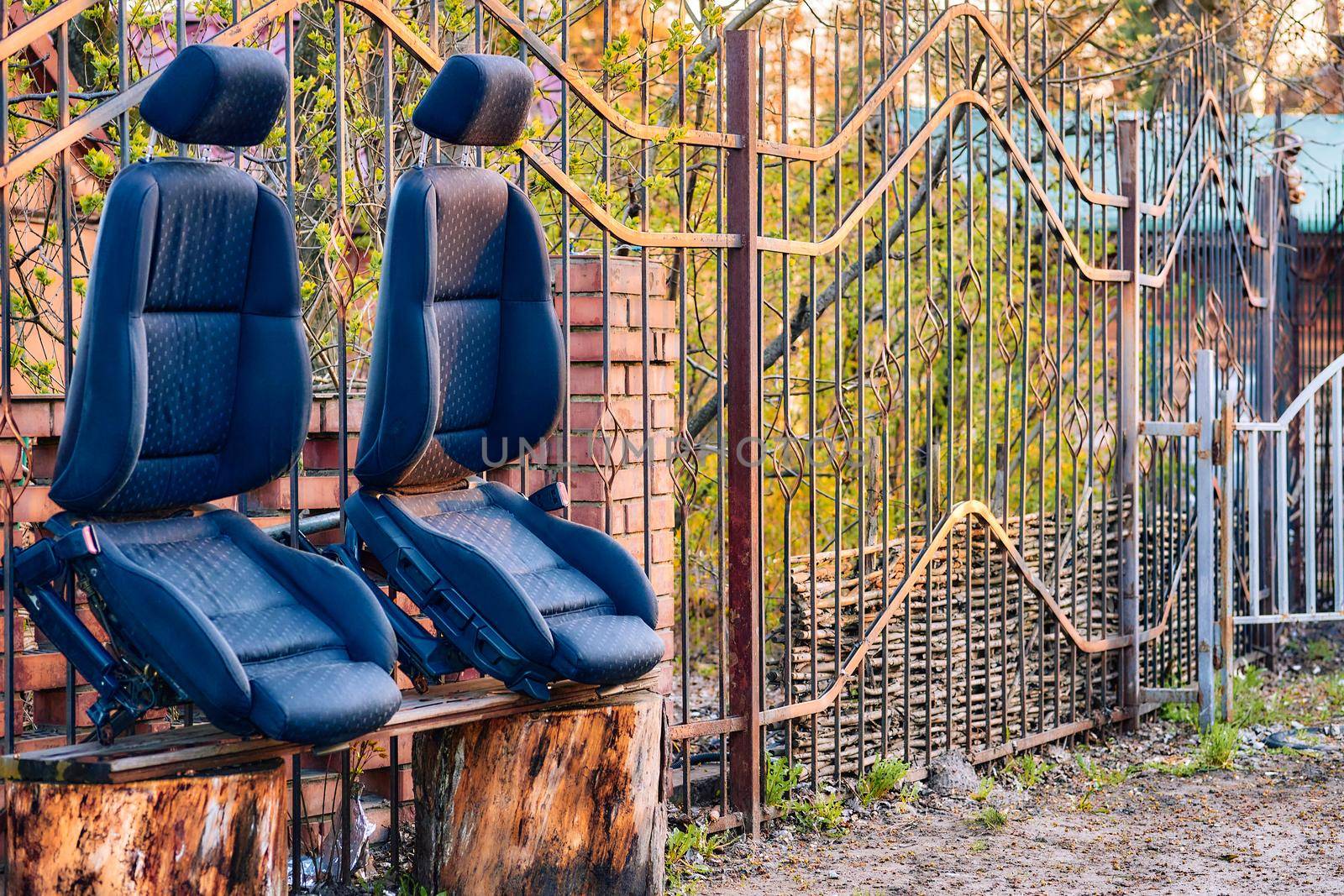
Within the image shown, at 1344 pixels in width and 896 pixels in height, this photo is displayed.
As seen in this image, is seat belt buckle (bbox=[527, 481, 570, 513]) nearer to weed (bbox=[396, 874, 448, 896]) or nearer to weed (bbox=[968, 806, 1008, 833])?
weed (bbox=[396, 874, 448, 896])

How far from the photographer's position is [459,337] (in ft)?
10.9

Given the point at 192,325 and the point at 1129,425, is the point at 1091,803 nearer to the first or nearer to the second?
the point at 1129,425

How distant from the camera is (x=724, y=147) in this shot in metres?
4.35

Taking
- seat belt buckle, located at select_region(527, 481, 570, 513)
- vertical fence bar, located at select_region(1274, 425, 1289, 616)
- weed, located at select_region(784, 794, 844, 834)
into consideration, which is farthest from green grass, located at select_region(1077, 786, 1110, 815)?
seat belt buckle, located at select_region(527, 481, 570, 513)

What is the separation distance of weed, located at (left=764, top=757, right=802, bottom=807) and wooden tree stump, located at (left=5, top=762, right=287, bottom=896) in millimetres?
2156

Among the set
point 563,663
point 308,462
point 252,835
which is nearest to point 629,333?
point 308,462

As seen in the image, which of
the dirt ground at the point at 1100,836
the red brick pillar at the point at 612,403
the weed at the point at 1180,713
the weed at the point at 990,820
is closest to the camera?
the red brick pillar at the point at 612,403

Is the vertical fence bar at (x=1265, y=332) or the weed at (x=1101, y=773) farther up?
the vertical fence bar at (x=1265, y=332)

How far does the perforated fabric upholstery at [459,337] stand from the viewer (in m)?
3.10

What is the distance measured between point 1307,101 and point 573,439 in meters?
5.81

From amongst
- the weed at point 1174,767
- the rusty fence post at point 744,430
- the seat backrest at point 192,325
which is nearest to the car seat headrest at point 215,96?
the seat backrest at point 192,325

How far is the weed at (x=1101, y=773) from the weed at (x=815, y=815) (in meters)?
1.19

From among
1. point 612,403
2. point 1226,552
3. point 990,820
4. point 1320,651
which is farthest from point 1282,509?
point 612,403

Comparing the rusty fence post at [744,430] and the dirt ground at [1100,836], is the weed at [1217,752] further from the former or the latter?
the rusty fence post at [744,430]
